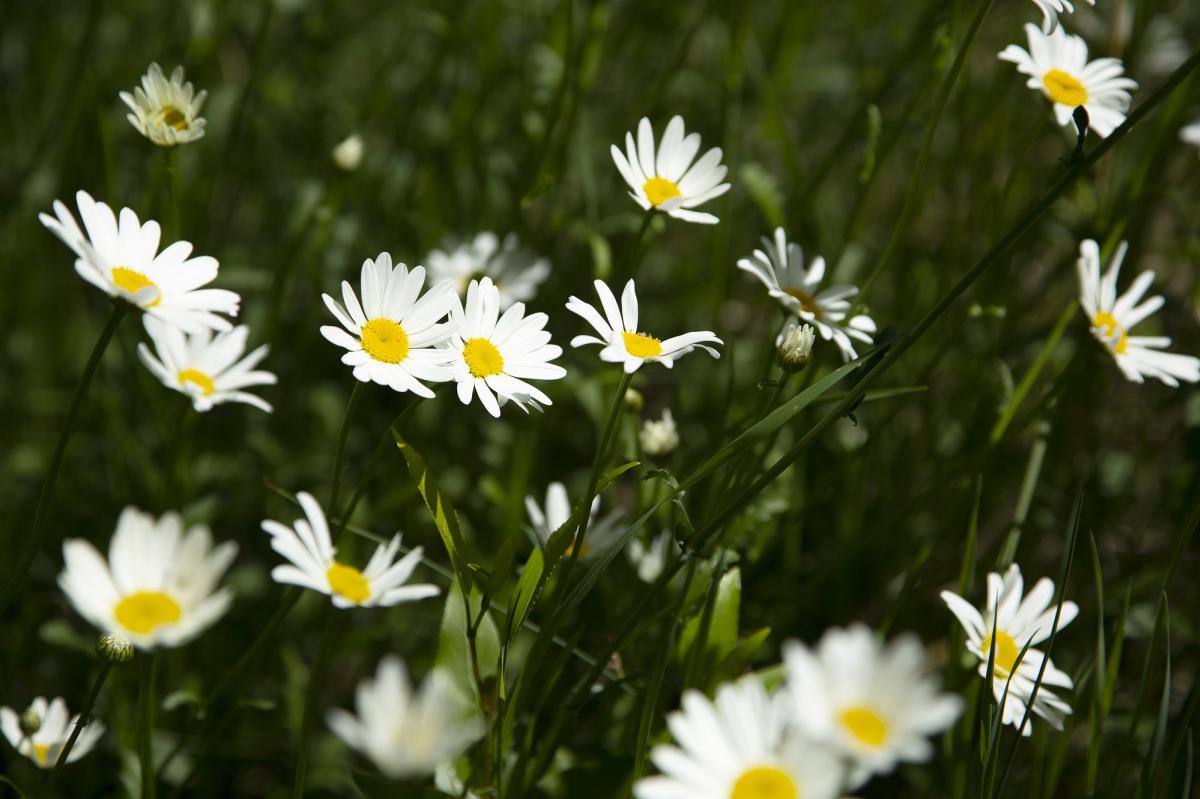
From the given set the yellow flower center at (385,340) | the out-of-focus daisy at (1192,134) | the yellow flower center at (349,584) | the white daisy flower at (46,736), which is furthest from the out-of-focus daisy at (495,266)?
the out-of-focus daisy at (1192,134)

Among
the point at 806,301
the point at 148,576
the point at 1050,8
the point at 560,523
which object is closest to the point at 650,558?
the point at 560,523

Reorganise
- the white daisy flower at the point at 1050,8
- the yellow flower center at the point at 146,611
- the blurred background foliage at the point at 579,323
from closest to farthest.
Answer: the yellow flower center at the point at 146,611, the white daisy flower at the point at 1050,8, the blurred background foliage at the point at 579,323

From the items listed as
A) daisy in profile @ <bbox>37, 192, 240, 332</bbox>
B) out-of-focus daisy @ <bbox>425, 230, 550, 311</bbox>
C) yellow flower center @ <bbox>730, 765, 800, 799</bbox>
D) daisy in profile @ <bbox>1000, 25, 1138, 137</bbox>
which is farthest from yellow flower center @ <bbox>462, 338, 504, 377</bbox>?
daisy in profile @ <bbox>1000, 25, 1138, 137</bbox>

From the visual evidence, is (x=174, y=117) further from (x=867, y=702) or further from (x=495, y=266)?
(x=867, y=702)

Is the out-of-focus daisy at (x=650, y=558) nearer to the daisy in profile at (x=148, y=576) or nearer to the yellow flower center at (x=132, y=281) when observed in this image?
the daisy in profile at (x=148, y=576)

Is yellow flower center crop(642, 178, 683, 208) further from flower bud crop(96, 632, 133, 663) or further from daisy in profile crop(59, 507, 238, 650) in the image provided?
flower bud crop(96, 632, 133, 663)
